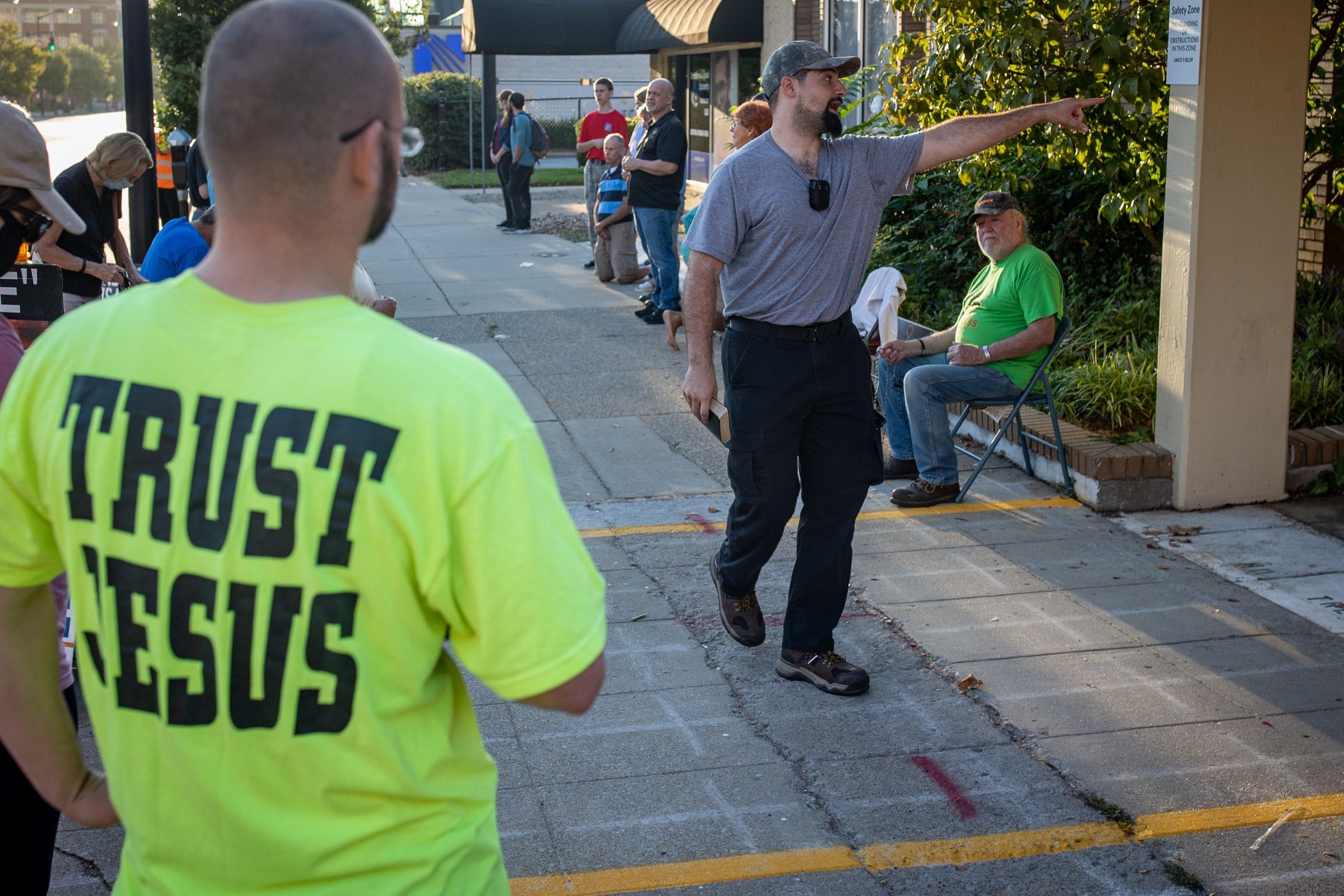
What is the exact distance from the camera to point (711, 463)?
7.50 metres

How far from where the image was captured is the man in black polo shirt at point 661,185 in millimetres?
10977

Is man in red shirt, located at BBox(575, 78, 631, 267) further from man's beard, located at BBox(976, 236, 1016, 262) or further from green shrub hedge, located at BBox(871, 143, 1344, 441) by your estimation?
man's beard, located at BBox(976, 236, 1016, 262)

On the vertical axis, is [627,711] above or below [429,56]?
below

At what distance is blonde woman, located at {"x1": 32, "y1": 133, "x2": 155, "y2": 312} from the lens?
7586mm

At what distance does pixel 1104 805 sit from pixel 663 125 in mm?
8400

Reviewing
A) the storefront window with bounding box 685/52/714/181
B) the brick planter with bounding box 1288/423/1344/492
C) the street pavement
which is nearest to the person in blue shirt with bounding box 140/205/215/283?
the street pavement

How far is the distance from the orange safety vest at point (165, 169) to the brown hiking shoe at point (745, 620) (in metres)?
11.0

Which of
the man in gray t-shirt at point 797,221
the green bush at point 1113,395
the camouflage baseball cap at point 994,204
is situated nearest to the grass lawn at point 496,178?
the green bush at point 1113,395

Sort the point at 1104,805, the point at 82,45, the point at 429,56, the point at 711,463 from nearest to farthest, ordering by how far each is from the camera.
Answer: the point at 1104,805, the point at 711,463, the point at 429,56, the point at 82,45

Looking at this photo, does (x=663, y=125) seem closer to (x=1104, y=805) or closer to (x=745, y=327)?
(x=745, y=327)

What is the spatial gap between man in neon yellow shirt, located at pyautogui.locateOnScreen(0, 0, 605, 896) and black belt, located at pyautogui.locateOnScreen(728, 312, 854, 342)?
9.74 feet

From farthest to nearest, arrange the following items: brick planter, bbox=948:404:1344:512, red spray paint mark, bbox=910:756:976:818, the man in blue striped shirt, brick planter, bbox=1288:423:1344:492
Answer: the man in blue striped shirt → brick planter, bbox=1288:423:1344:492 → brick planter, bbox=948:404:1344:512 → red spray paint mark, bbox=910:756:976:818

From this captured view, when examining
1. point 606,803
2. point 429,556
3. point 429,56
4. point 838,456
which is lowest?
point 606,803

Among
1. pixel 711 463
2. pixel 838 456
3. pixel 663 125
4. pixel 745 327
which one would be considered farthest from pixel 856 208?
pixel 663 125
